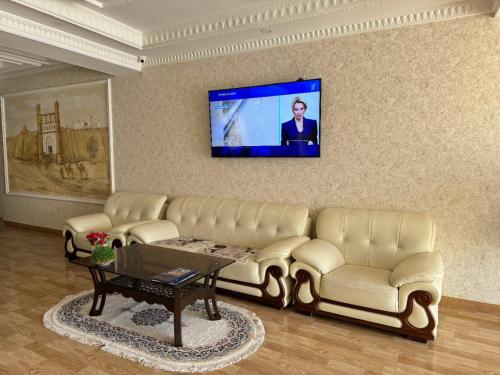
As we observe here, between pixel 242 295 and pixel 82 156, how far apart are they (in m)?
3.73

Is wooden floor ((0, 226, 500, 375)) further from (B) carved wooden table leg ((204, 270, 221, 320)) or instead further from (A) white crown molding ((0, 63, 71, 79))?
(A) white crown molding ((0, 63, 71, 79))

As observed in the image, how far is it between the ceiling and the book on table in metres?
2.46

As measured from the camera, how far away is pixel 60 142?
584 cm

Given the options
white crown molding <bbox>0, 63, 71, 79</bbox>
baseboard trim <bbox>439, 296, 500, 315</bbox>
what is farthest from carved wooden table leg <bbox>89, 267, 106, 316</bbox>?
white crown molding <bbox>0, 63, 71, 79</bbox>

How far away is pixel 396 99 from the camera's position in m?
3.37

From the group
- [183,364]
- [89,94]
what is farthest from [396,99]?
[89,94]

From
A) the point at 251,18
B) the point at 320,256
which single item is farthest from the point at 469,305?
the point at 251,18

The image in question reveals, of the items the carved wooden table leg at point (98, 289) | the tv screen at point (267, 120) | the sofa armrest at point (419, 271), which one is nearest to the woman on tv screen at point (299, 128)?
the tv screen at point (267, 120)

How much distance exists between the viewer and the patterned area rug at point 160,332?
244cm

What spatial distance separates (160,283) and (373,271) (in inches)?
70.5

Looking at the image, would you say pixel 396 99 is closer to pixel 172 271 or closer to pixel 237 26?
pixel 237 26

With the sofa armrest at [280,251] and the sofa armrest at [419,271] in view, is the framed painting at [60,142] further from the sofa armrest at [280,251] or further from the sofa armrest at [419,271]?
the sofa armrest at [419,271]

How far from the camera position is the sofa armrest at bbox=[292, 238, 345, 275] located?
300 centimetres

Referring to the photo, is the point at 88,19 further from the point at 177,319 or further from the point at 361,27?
the point at 177,319
